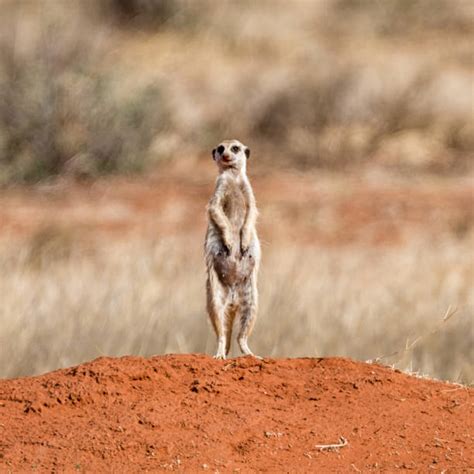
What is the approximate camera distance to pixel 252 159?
64.7 ft

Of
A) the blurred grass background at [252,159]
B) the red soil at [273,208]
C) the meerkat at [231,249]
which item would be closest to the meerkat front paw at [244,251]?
the meerkat at [231,249]

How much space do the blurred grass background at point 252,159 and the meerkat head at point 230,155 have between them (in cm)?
220

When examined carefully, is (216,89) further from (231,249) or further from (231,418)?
(231,418)

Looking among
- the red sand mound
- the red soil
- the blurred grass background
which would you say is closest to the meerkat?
the red sand mound

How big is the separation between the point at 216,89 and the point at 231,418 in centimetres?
2058

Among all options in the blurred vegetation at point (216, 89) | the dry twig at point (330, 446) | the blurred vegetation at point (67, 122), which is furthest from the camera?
the blurred vegetation at point (216, 89)

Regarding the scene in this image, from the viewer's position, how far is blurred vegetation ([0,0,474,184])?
18.4 meters

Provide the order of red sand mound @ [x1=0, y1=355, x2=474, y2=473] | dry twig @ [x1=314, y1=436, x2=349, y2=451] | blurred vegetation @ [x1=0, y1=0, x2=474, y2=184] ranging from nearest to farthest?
red sand mound @ [x1=0, y1=355, x2=474, y2=473] → dry twig @ [x1=314, y1=436, x2=349, y2=451] → blurred vegetation @ [x1=0, y1=0, x2=474, y2=184]

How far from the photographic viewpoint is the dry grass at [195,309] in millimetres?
7082

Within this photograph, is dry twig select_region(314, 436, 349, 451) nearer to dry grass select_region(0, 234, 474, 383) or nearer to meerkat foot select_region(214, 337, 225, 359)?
meerkat foot select_region(214, 337, 225, 359)

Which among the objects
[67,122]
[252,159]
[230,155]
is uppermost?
[252,159]

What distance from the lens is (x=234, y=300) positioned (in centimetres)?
451

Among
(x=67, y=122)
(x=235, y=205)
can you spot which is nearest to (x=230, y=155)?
(x=235, y=205)

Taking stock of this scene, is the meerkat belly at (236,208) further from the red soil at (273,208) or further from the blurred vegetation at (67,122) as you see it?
the blurred vegetation at (67,122)
